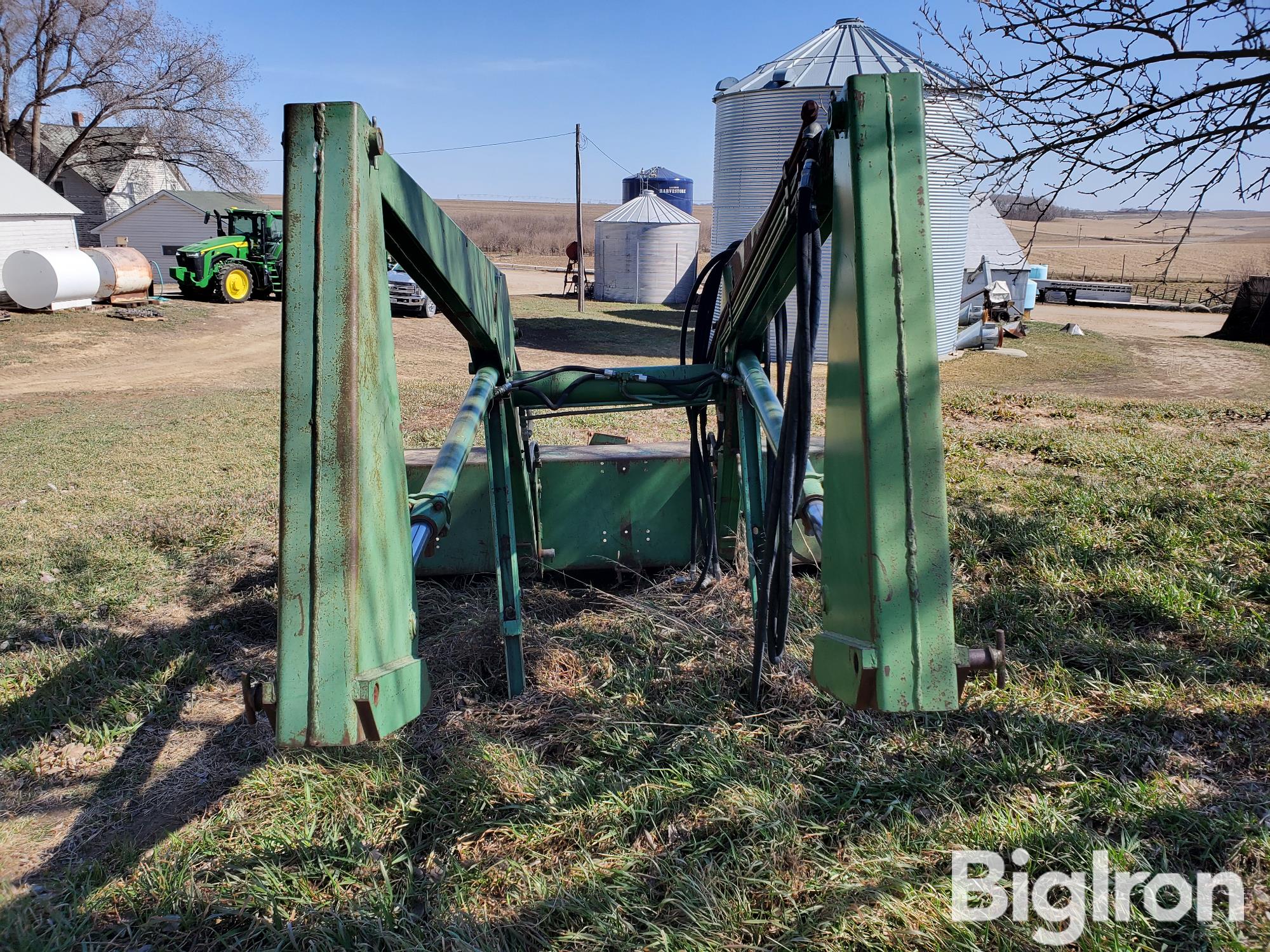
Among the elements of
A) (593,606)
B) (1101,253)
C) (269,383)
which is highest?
(1101,253)

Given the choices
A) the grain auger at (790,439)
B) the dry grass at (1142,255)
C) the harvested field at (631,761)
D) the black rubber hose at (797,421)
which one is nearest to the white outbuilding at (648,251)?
the dry grass at (1142,255)

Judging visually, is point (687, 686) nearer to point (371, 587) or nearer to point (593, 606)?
point (593, 606)

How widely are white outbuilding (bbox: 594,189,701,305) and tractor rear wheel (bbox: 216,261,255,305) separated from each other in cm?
953

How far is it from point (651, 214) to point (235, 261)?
11243 millimetres

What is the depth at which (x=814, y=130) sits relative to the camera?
6.16 feet

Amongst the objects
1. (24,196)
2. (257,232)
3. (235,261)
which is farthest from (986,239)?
(24,196)

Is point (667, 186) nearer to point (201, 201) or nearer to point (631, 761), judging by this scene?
point (201, 201)

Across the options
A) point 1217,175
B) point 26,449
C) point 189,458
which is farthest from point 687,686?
point 26,449

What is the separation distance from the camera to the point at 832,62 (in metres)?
15.2

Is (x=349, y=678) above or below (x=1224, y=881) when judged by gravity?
above

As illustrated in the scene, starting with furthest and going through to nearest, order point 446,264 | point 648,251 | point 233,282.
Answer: point 648,251 → point 233,282 → point 446,264

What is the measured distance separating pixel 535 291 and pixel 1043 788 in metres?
28.8

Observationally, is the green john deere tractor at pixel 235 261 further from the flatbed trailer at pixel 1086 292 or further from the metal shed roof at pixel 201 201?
the flatbed trailer at pixel 1086 292

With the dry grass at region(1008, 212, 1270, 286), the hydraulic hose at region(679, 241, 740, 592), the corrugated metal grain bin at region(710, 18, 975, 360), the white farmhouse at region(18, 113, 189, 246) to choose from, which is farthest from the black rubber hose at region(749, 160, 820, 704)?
the white farmhouse at region(18, 113, 189, 246)
